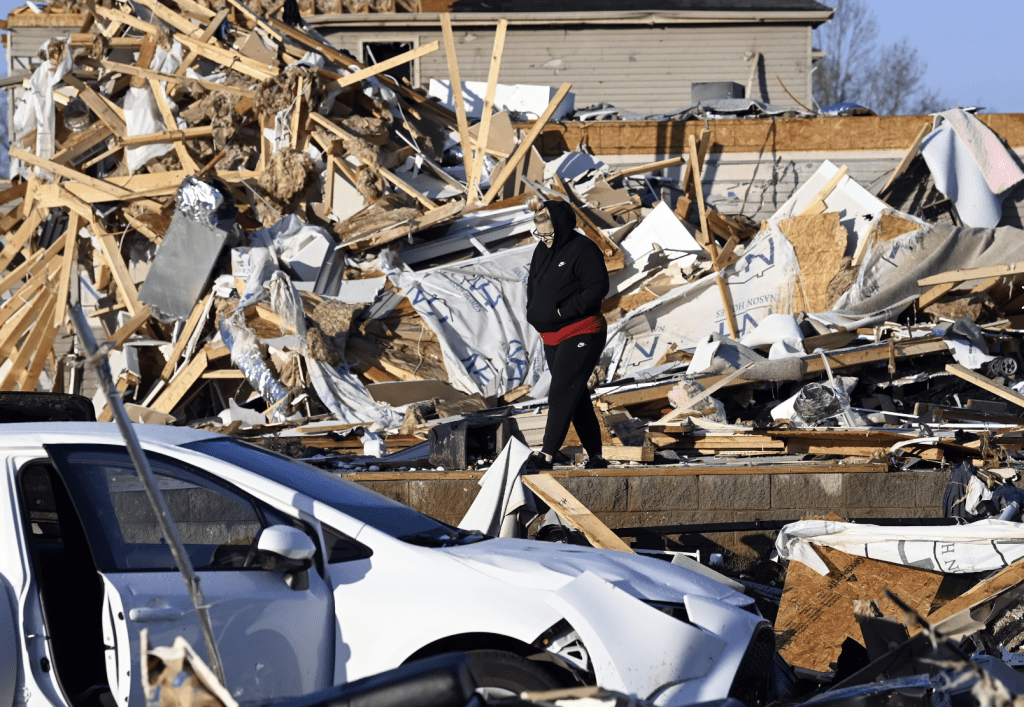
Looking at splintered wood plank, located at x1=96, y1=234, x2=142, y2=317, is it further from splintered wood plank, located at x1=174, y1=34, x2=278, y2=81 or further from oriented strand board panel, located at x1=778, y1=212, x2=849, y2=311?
oriented strand board panel, located at x1=778, y1=212, x2=849, y2=311

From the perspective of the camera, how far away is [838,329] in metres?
10.3

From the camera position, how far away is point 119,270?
12297mm

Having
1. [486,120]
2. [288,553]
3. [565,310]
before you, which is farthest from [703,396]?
[288,553]

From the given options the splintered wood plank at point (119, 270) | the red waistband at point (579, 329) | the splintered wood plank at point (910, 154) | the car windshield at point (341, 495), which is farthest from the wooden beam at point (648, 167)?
the car windshield at point (341, 495)

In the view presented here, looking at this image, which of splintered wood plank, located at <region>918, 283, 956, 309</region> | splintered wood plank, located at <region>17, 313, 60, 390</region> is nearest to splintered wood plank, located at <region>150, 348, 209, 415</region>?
splintered wood plank, located at <region>17, 313, 60, 390</region>

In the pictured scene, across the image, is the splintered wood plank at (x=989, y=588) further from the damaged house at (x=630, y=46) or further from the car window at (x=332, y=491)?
the damaged house at (x=630, y=46)

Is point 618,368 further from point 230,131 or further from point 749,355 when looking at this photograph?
point 230,131

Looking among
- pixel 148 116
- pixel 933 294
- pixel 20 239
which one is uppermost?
pixel 148 116

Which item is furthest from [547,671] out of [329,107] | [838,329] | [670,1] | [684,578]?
[670,1]

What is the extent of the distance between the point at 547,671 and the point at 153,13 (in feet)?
40.0

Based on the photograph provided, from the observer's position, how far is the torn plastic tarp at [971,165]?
1360 cm

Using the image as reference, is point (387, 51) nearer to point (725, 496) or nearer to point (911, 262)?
point (911, 262)

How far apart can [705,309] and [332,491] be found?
25.2 feet

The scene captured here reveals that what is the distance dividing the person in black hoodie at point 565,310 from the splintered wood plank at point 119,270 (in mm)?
6300
